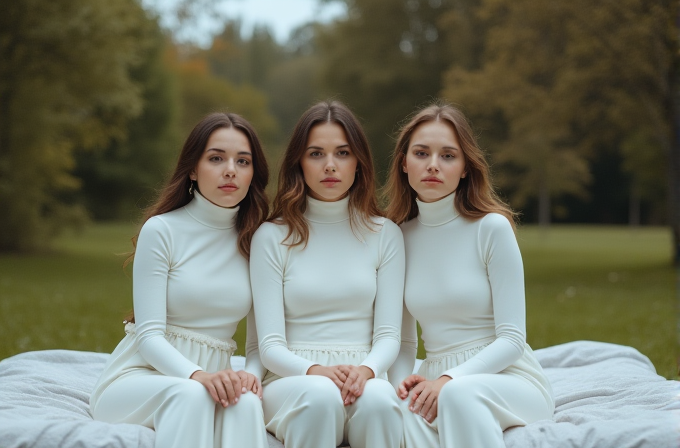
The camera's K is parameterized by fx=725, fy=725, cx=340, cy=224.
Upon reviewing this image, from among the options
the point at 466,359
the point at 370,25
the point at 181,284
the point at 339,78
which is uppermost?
the point at 370,25

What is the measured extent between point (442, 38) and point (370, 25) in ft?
9.66

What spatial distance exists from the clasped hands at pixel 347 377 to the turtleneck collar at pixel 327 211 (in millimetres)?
805

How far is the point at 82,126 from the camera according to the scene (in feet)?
56.4

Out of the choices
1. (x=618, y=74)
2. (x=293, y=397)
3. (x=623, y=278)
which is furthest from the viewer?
(x=623, y=278)

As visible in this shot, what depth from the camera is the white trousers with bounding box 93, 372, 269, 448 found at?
2.91 metres

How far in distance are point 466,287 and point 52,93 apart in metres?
14.4

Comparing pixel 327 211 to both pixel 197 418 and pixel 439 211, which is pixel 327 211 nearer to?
pixel 439 211

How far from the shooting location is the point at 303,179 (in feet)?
12.0

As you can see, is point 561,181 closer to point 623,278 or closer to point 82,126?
point 623,278

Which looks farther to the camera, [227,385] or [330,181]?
[330,181]

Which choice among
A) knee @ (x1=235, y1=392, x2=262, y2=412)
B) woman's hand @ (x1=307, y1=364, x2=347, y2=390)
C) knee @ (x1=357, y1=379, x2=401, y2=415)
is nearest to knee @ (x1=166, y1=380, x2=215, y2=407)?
knee @ (x1=235, y1=392, x2=262, y2=412)

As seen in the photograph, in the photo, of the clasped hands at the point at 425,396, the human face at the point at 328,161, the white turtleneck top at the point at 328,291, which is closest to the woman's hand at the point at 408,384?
the clasped hands at the point at 425,396

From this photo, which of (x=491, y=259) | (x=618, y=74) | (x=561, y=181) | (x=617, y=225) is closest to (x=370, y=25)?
(x=561, y=181)

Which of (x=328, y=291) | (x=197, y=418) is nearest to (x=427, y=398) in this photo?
(x=328, y=291)
